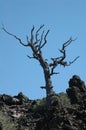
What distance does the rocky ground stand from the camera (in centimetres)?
2489

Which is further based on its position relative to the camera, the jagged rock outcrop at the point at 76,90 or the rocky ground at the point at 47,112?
the jagged rock outcrop at the point at 76,90

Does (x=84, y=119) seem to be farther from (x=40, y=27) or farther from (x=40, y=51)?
(x=40, y=27)

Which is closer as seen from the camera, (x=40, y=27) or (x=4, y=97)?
(x=4, y=97)

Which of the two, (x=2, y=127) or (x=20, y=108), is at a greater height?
(x=20, y=108)

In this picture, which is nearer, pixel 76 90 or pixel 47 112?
pixel 47 112

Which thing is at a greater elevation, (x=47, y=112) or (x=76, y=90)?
(x=76, y=90)

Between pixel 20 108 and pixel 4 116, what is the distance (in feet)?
12.9

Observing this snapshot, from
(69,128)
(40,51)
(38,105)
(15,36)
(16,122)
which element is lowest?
(69,128)

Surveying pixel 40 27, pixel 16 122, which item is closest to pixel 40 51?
pixel 40 27

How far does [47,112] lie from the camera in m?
26.4

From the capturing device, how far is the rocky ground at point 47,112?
24891 millimetres

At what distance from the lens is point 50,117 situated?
25.4 metres

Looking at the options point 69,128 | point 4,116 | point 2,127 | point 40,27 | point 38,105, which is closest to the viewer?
point 69,128

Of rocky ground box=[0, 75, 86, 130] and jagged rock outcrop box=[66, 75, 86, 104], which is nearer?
rocky ground box=[0, 75, 86, 130]
